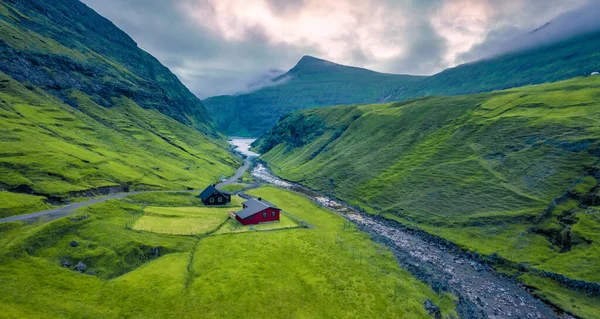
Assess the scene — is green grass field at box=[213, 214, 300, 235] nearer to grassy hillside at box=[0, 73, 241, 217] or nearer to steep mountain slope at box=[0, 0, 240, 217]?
grassy hillside at box=[0, 73, 241, 217]

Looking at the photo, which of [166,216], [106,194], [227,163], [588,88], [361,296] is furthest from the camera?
[227,163]

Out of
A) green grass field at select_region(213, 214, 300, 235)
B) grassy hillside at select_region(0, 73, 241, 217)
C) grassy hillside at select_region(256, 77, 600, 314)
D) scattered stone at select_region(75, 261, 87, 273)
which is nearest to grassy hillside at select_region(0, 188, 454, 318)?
scattered stone at select_region(75, 261, 87, 273)

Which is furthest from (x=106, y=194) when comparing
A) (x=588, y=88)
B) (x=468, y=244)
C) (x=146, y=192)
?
(x=588, y=88)

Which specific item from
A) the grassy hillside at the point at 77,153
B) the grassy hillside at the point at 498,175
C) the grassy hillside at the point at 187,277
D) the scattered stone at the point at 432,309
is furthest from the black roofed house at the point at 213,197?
the scattered stone at the point at 432,309

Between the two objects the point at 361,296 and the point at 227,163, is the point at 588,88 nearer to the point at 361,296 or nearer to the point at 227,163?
the point at 361,296

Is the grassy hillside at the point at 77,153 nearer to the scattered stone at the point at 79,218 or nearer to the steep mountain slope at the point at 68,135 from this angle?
the steep mountain slope at the point at 68,135

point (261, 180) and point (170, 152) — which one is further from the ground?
point (170, 152)

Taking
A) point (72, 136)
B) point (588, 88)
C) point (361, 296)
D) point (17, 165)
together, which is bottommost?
point (361, 296)
